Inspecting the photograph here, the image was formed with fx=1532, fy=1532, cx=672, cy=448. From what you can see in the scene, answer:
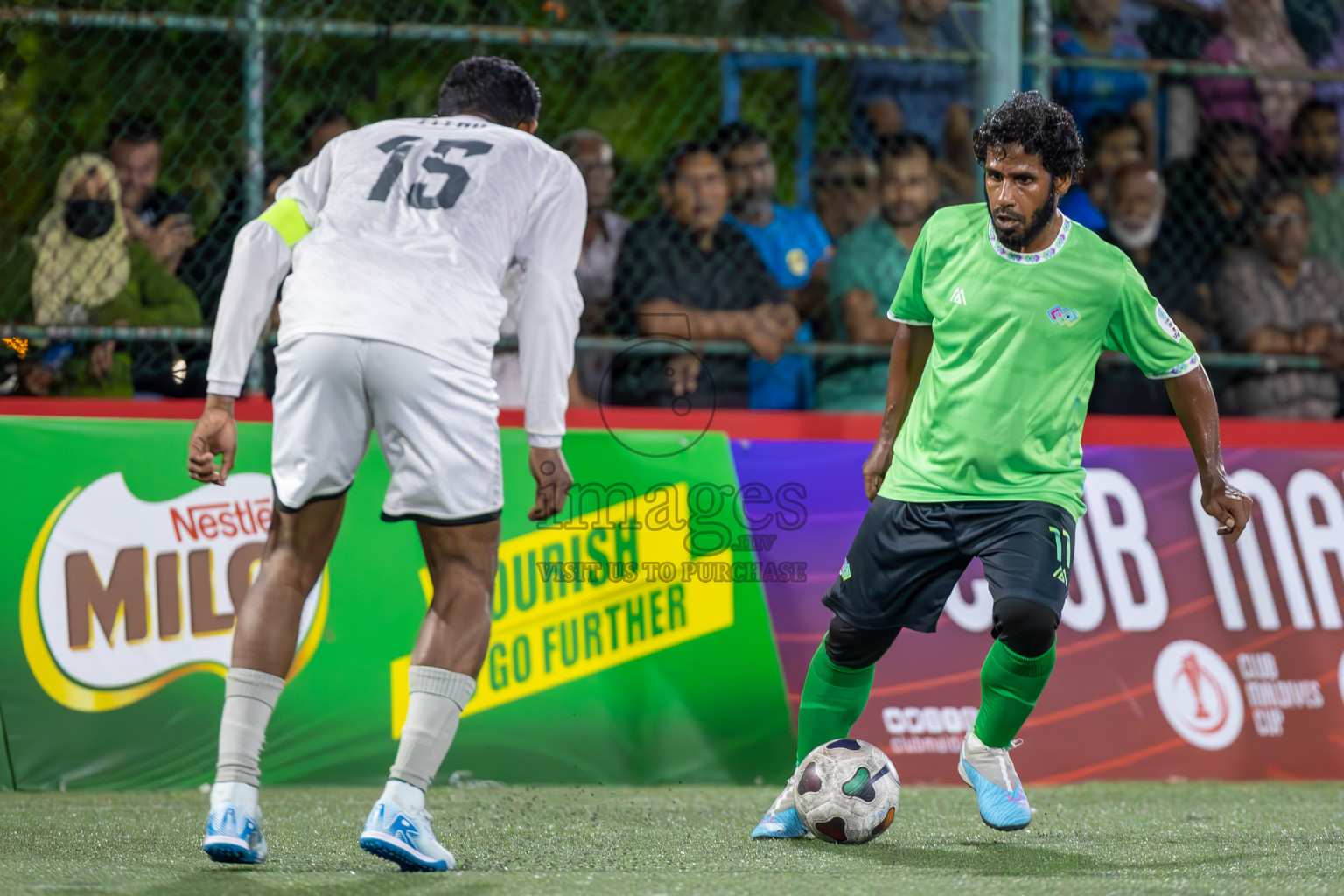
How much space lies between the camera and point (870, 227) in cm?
645

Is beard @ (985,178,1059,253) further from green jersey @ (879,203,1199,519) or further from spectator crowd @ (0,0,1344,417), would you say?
spectator crowd @ (0,0,1344,417)

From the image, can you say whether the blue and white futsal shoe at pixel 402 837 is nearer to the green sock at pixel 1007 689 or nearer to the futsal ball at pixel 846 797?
the futsal ball at pixel 846 797

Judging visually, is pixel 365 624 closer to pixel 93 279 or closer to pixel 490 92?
pixel 93 279

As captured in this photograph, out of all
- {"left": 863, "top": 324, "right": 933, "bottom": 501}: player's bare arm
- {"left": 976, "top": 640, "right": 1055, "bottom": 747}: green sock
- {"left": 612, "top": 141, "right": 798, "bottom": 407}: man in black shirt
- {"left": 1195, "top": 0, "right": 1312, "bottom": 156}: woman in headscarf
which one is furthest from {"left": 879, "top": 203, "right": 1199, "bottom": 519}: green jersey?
{"left": 1195, "top": 0, "right": 1312, "bottom": 156}: woman in headscarf

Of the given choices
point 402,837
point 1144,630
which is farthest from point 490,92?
point 1144,630

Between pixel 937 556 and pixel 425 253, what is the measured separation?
5.15 ft

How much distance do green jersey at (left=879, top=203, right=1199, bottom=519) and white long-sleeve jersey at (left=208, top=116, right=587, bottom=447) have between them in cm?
108

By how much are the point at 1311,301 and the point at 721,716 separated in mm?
3366

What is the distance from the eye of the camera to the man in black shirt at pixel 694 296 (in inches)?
230

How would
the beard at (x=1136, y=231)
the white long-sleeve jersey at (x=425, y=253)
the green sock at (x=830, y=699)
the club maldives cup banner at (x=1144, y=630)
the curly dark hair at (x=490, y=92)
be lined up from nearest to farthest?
the white long-sleeve jersey at (x=425, y=253) < the curly dark hair at (x=490, y=92) < the green sock at (x=830, y=699) < the club maldives cup banner at (x=1144, y=630) < the beard at (x=1136, y=231)

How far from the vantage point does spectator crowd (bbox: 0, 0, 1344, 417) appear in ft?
18.3

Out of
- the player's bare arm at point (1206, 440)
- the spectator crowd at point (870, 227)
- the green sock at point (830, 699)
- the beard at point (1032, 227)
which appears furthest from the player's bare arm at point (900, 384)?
the spectator crowd at point (870, 227)

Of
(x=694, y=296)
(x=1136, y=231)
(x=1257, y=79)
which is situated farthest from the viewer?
(x=1257, y=79)

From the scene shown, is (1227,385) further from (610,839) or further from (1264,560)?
(610,839)
